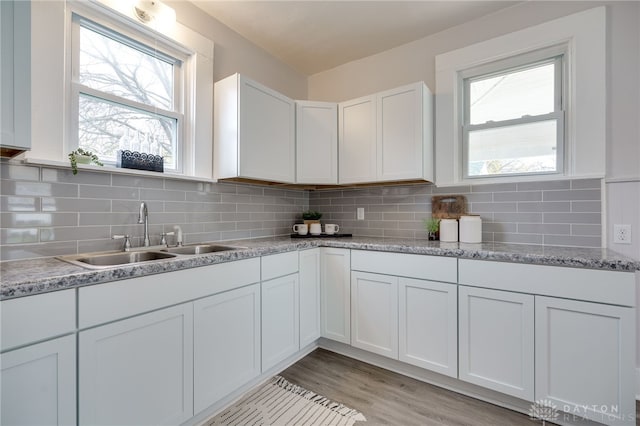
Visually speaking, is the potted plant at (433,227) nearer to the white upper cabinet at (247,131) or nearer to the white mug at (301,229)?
the white mug at (301,229)

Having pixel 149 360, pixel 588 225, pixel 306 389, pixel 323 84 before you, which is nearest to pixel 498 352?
pixel 588 225

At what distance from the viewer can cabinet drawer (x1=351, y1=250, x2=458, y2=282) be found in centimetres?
181

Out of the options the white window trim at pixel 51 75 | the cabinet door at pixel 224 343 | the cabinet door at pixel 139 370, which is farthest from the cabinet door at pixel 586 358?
the white window trim at pixel 51 75

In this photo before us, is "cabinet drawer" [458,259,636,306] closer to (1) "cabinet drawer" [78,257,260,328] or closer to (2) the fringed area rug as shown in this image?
(2) the fringed area rug

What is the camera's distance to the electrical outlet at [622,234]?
1799 millimetres

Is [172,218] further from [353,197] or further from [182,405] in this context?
[353,197]

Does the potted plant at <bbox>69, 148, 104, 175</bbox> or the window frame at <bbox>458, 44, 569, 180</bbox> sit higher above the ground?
the window frame at <bbox>458, 44, 569, 180</bbox>

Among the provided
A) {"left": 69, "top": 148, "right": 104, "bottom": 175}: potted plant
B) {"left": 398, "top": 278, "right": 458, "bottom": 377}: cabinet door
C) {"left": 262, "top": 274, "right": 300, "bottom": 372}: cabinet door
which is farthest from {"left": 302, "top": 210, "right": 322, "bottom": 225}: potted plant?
{"left": 69, "top": 148, "right": 104, "bottom": 175}: potted plant

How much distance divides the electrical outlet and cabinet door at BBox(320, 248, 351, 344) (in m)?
1.72

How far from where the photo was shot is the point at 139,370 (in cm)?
124

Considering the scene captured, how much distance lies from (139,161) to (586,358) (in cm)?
269

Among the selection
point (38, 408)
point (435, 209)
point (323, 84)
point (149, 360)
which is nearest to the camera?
point (38, 408)

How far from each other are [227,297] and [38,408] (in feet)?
2.62

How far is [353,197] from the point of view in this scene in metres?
2.91
